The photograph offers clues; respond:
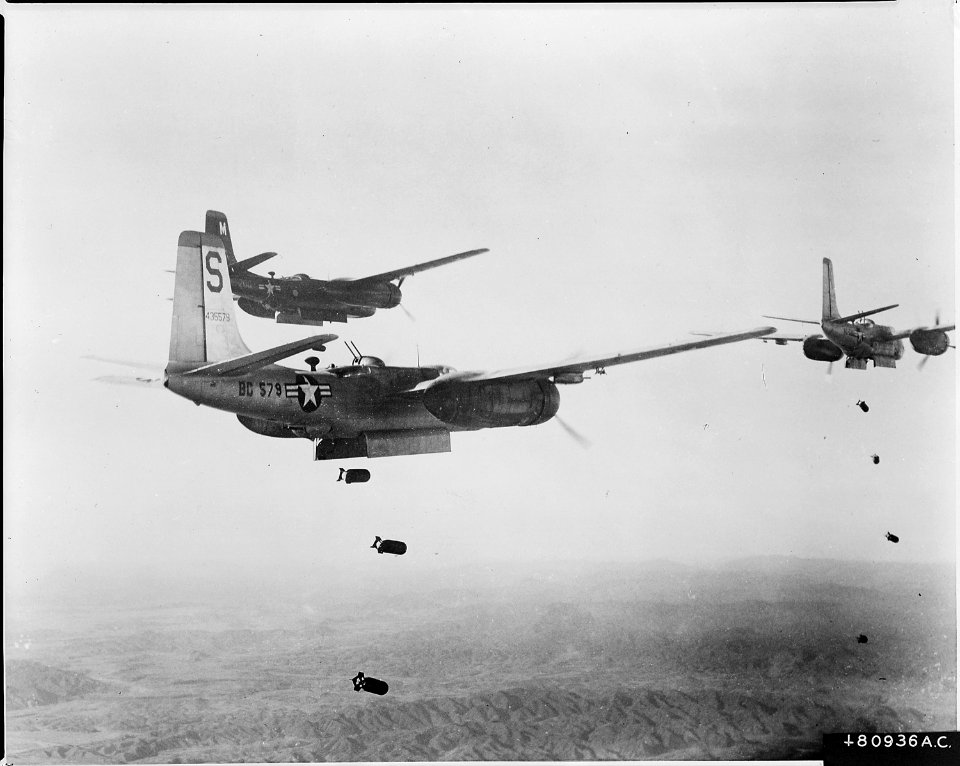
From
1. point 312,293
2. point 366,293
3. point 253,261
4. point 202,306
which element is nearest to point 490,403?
point 366,293

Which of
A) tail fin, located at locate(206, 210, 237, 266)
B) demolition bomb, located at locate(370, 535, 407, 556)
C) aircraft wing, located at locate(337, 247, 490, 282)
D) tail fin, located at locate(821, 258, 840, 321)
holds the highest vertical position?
tail fin, located at locate(206, 210, 237, 266)

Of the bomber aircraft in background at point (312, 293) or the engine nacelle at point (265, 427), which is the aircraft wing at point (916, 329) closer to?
the bomber aircraft in background at point (312, 293)

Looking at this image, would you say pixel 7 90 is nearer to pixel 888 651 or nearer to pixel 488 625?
pixel 488 625

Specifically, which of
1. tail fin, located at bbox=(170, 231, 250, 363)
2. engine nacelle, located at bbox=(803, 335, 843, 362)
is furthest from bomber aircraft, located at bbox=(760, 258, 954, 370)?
tail fin, located at bbox=(170, 231, 250, 363)

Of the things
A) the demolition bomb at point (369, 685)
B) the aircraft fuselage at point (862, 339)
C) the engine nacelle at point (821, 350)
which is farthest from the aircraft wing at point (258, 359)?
the aircraft fuselage at point (862, 339)

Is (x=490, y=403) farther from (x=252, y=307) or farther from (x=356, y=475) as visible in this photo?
(x=252, y=307)

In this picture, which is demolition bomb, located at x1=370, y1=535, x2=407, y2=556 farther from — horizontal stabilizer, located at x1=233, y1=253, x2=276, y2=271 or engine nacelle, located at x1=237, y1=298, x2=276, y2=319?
horizontal stabilizer, located at x1=233, y1=253, x2=276, y2=271

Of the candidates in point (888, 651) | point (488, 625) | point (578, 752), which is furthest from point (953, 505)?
point (488, 625)

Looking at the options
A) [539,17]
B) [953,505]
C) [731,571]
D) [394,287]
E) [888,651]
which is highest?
[539,17]
